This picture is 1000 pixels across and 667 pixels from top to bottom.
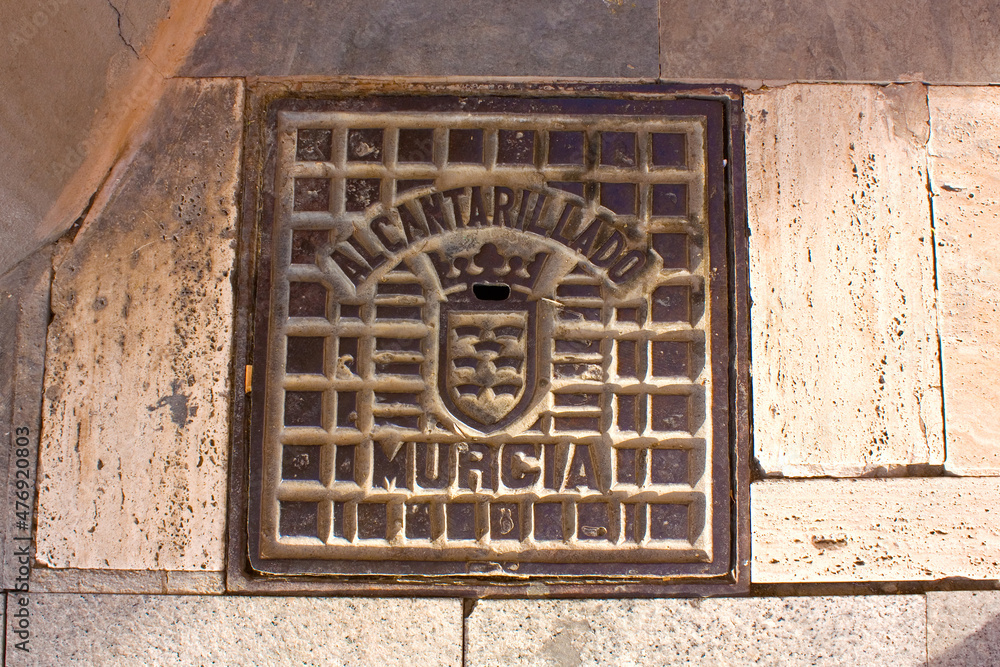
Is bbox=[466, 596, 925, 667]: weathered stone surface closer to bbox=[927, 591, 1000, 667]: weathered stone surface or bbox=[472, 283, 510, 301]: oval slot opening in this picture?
bbox=[927, 591, 1000, 667]: weathered stone surface

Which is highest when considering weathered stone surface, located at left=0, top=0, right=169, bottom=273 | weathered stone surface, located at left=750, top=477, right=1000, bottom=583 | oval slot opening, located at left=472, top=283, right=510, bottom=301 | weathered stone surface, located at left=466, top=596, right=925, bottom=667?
weathered stone surface, located at left=0, top=0, right=169, bottom=273

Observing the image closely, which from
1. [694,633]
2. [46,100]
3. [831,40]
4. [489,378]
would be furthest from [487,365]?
[46,100]

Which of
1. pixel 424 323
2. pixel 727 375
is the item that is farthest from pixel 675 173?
pixel 424 323

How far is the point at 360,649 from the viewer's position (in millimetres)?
2256

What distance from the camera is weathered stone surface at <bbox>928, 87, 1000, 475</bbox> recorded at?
91.4 inches

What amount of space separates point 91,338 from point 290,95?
1164 millimetres

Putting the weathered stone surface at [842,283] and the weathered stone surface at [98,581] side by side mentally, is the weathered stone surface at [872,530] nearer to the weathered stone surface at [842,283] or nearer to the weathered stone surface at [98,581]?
the weathered stone surface at [842,283]

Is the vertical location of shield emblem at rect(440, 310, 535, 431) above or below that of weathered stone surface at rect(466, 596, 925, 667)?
above

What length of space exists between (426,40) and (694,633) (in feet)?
7.95

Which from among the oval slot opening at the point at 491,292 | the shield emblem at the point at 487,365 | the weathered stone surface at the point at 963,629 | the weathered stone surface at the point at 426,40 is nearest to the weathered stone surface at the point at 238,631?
the shield emblem at the point at 487,365

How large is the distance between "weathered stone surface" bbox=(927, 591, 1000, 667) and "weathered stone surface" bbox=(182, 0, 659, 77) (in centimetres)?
225

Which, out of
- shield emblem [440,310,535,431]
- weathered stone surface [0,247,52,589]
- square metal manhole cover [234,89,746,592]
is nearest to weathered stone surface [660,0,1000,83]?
square metal manhole cover [234,89,746,592]

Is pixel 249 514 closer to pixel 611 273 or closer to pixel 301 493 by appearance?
pixel 301 493

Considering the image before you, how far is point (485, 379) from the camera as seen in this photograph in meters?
2.23
